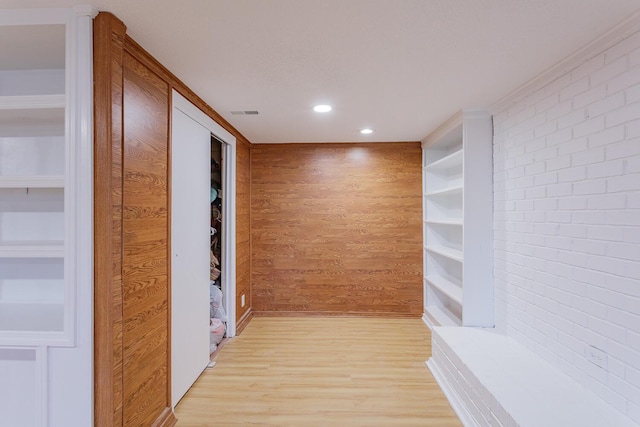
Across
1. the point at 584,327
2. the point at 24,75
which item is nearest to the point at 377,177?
the point at 584,327

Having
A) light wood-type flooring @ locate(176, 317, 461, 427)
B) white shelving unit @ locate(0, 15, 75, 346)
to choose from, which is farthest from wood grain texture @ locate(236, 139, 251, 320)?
white shelving unit @ locate(0, 15, 75, 346)

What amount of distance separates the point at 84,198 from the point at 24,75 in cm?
99

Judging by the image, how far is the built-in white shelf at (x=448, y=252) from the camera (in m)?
3.04

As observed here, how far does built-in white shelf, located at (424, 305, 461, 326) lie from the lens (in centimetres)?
339

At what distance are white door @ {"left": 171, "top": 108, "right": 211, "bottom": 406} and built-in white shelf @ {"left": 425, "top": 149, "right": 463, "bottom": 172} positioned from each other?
2.28 m

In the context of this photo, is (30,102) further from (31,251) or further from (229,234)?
(229,234)

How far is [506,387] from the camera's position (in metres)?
1.82

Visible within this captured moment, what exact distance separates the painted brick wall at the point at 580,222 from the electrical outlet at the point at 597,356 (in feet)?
0.07

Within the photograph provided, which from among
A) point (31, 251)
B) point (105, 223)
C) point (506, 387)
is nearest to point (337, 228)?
point (506, 387)

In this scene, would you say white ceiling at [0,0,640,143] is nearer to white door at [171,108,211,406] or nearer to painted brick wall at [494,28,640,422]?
painted brick wall at [494,28,640,422]

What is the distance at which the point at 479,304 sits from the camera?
9.22ft

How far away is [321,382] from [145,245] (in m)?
1.68

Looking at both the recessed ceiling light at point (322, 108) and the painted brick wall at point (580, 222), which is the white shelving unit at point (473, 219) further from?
the recessed ceiling light at point (322, 108)

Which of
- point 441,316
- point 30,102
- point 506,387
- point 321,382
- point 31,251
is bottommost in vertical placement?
point 321,382
